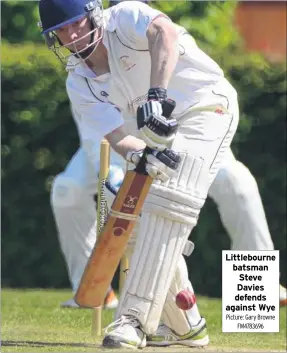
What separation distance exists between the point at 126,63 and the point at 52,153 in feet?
13.8

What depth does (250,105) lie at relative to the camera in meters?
9.75

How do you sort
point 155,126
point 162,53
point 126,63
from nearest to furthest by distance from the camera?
point 155,126 < point 162,53 < point 126,63

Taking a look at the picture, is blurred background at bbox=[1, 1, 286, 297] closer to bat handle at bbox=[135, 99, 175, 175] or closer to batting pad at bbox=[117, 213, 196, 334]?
batting pad at bbox=[117, 213, 196, 334]

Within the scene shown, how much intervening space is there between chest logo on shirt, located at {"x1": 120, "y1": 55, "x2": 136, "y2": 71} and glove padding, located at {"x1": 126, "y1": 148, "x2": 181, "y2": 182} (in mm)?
574

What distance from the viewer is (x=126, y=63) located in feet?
19.2

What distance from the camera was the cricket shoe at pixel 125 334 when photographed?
5645 mm

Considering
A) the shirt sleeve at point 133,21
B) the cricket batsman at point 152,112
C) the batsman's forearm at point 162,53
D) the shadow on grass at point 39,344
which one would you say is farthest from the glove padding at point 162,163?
the shadow on grass at point 39,344

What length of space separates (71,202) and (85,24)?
3019mm

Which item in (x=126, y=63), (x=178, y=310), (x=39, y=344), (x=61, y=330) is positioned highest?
(x=126, y=63)

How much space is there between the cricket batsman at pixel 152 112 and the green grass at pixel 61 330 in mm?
307

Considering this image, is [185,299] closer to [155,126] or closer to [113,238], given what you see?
[113,238]

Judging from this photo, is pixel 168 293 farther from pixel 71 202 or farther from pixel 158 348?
pixel 71 202

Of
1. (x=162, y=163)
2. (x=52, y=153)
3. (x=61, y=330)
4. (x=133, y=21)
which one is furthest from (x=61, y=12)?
(x=52, y=153)

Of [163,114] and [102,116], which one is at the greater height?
[163,114]
